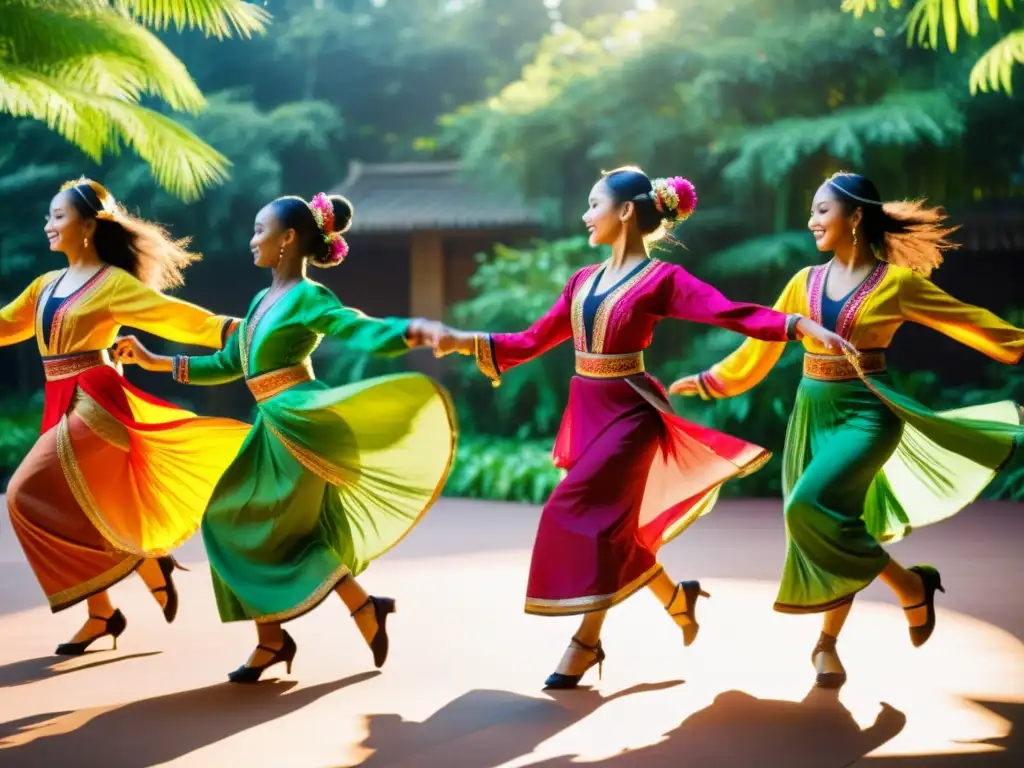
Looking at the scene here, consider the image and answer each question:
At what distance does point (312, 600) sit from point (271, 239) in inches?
43.8

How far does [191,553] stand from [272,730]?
3733 millimetres

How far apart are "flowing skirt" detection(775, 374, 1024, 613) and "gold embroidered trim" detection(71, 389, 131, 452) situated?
2174mm

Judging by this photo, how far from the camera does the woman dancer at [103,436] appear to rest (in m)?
4.06

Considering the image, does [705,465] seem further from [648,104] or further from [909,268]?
[648,104]

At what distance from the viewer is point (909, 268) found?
3949 millimetres

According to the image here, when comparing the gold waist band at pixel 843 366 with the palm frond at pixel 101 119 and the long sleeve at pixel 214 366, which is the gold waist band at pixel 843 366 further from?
the palm frond at pixel 101 119

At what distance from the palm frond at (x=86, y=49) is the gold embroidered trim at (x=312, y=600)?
4.54 metres

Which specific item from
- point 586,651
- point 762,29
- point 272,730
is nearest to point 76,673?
point 272,730

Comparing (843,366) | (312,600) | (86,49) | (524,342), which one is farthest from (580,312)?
(86,49)

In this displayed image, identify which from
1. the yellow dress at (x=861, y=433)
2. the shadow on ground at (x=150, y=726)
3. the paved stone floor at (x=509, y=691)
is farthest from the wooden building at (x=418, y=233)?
the shadow on ground at (x=150, y=726)

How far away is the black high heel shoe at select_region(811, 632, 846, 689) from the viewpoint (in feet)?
12.3

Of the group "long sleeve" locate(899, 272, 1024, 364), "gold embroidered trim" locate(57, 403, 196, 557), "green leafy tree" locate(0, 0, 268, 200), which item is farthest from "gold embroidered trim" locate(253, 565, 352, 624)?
"green leafy tree" locate(0, 0, 268, 200)

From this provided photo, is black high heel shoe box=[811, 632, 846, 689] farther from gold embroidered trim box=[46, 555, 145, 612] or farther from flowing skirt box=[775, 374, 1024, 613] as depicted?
gold embroidered trim box=[46, 555, 145, 612]

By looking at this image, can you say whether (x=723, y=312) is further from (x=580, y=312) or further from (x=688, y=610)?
(x=688, y=610)
